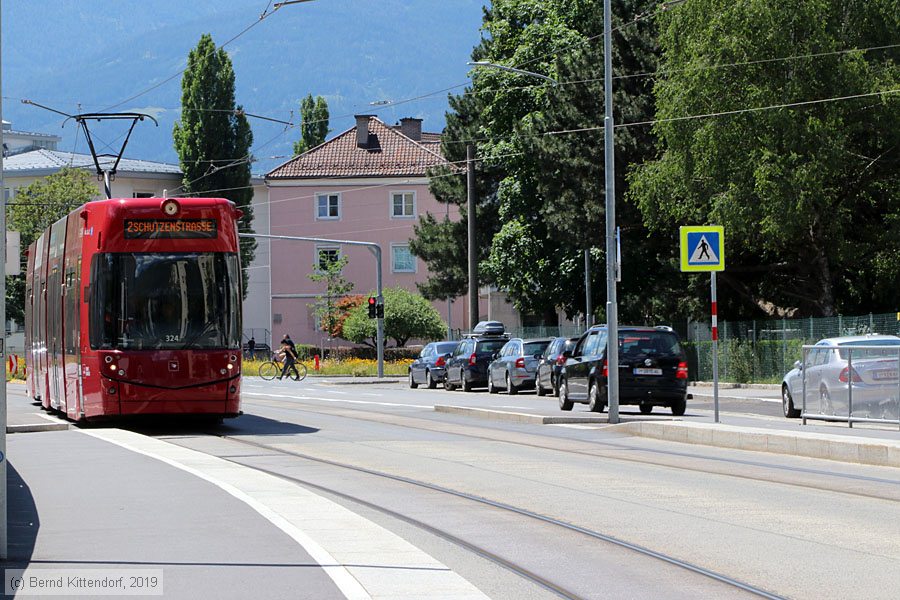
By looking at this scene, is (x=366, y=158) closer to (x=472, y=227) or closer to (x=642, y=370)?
(x=472, y=227)

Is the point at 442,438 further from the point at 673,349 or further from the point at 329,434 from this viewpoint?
the point at 673,349

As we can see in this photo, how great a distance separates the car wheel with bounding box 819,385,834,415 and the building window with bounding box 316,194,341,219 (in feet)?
210

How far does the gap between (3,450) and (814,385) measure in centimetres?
1632

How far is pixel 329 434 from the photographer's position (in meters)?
23.4

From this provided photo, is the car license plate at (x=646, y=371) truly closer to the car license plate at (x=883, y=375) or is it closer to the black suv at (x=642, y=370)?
the black suv at (x=642, y=370)

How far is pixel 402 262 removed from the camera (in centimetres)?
8738

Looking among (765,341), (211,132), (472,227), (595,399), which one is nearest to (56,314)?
(595,399)

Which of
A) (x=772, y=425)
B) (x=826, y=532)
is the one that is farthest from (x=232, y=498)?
(x=772, y=425)

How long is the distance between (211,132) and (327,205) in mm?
8834

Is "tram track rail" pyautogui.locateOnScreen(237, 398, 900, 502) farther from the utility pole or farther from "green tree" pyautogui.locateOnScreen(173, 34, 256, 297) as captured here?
"green tree" pyautogui.locateOnScreen(173, 34, 256, 297)

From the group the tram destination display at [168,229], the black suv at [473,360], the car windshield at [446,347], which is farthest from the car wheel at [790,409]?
the car windshield at [446,347]

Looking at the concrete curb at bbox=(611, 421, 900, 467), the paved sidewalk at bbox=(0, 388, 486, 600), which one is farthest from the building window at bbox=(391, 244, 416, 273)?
the paved sidewalk at bbox=(0, 388, 486, 600)

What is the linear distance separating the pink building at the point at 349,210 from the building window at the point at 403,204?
0.19ft

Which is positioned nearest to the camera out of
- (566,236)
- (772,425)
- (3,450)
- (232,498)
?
(3,450)
